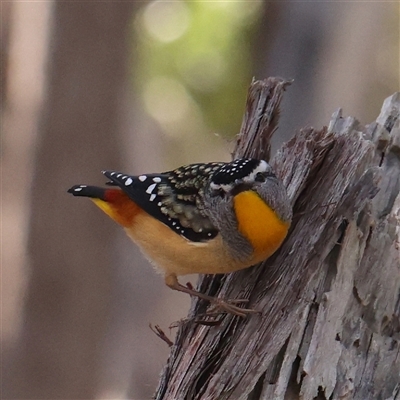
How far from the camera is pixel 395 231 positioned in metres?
1.69

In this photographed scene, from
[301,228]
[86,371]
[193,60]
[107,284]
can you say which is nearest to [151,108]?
Result: [193,60]

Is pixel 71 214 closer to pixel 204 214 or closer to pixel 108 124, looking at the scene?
pixel 108 124

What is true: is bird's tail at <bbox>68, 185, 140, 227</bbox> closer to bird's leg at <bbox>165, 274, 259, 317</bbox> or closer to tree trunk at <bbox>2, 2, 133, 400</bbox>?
bird's leg at <bbox>165, 274, 259, 317</bbox>

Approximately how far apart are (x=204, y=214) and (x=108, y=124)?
5.14 ft

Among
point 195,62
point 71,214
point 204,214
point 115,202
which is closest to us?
point 204,214

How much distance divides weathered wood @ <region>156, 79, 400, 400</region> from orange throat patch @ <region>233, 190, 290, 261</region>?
0.07m

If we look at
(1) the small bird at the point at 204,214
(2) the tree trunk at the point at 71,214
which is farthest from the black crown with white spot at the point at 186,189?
(2) the tree trunk at the point at 71,214

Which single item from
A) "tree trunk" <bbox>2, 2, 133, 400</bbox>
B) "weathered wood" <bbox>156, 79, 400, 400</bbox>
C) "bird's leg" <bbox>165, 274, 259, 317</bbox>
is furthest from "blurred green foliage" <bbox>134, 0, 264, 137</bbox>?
"bird's leg" <bbox>165, 274, 259, 317</bbox>

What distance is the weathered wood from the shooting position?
4.67 ft

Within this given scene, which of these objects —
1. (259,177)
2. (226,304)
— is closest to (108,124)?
(259,177)

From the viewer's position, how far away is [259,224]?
1.55m

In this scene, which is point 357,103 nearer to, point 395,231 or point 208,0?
point 208,0

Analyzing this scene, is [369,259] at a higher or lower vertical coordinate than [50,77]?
lower

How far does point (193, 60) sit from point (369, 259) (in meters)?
2.52
